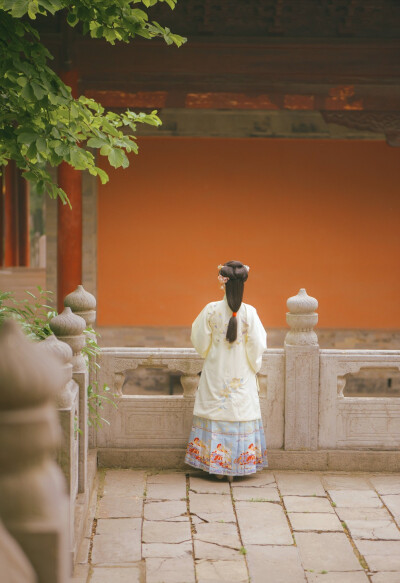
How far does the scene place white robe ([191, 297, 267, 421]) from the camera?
18.2 ft

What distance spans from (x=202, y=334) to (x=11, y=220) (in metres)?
9.80

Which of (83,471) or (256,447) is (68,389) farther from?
(256,447)

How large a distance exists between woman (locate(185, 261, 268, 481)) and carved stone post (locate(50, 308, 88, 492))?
43.1 inches

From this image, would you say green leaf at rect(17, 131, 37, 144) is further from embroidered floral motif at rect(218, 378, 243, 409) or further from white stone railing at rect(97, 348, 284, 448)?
embroidered floral motif at rect(218, 378, 243, 409)

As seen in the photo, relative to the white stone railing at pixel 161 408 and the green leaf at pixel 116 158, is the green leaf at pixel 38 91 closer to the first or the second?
the green leaf at pixel 116 158

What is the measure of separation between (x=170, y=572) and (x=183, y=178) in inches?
215

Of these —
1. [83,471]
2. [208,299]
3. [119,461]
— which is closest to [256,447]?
[119,461]

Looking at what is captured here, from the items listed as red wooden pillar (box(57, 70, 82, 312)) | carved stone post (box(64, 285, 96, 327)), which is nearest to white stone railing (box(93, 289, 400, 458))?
carved stone post (box(64, 285, 96, 327))

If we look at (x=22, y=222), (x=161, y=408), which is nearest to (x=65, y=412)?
(x=161, y=408)

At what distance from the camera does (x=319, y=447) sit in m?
5.84

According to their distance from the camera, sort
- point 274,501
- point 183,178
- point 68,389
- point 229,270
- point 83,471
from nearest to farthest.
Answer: point 68,389 < point 83,471 < point 274,501 < point 229,270 < point 183,178

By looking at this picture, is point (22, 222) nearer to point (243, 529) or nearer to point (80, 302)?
point (80, 302)

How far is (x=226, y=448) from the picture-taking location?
18.1 feet

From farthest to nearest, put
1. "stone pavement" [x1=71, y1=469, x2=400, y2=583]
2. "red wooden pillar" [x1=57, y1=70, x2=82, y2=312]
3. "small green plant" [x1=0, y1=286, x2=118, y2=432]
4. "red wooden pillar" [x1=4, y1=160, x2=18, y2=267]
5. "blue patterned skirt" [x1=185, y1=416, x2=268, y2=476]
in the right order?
"red wooden pillar" [x1=4, y1=160, x2=18, y2=267] < "red wooden pillar" [x1=57, y1=70, x2=82, y2=312] < "blue patterned skirt" [x1=185, y1=416, x2=268, y2=476] < "small green plant" [x1=0, y1=286, x2=118, y2=432] < "stone pavement" [x1=71, y1=469, x2=400, y2=583]
